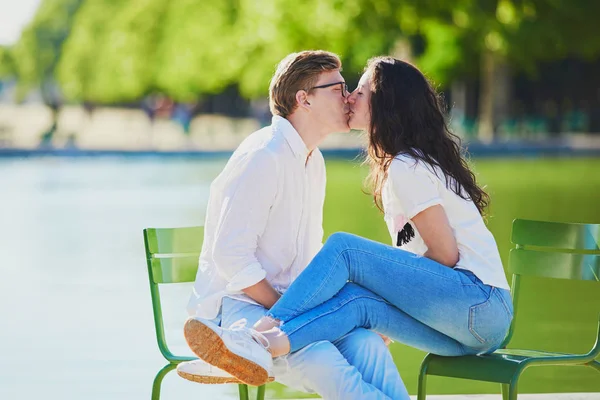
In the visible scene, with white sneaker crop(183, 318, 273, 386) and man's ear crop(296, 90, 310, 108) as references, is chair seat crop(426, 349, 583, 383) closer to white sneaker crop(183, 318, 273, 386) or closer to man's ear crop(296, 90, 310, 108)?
white sneaker crop(183, 318, 273, 386)

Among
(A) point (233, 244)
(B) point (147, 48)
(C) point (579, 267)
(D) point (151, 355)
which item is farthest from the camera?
(B) point (147, 48)

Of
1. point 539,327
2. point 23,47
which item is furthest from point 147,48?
point 539,327

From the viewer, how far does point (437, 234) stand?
442 cm

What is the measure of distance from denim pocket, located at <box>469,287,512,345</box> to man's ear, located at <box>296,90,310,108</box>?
97 centimetres

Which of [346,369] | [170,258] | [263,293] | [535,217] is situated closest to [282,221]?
[263,293]

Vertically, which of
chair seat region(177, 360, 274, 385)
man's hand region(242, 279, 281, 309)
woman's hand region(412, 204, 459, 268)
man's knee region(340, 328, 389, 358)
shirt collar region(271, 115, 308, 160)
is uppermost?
shirt collar region(271, 115, 308, 160)

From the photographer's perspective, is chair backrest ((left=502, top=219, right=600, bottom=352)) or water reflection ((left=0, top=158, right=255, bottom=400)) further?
water reflection ((left=0, top=158, right=255, bottom=400))

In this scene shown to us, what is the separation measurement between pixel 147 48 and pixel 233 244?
54.7 metres

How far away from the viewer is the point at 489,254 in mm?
4500

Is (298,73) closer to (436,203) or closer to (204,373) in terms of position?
(436,203)

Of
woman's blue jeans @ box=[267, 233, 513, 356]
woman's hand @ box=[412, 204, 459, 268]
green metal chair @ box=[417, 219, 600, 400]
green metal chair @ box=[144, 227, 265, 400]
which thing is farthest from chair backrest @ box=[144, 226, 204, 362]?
green metal chair @ box=[417, 219, 600, 400]

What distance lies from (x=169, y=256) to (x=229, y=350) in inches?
42.0

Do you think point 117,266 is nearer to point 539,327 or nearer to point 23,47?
point 539,327

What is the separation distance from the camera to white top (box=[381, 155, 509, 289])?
4.41 metres
